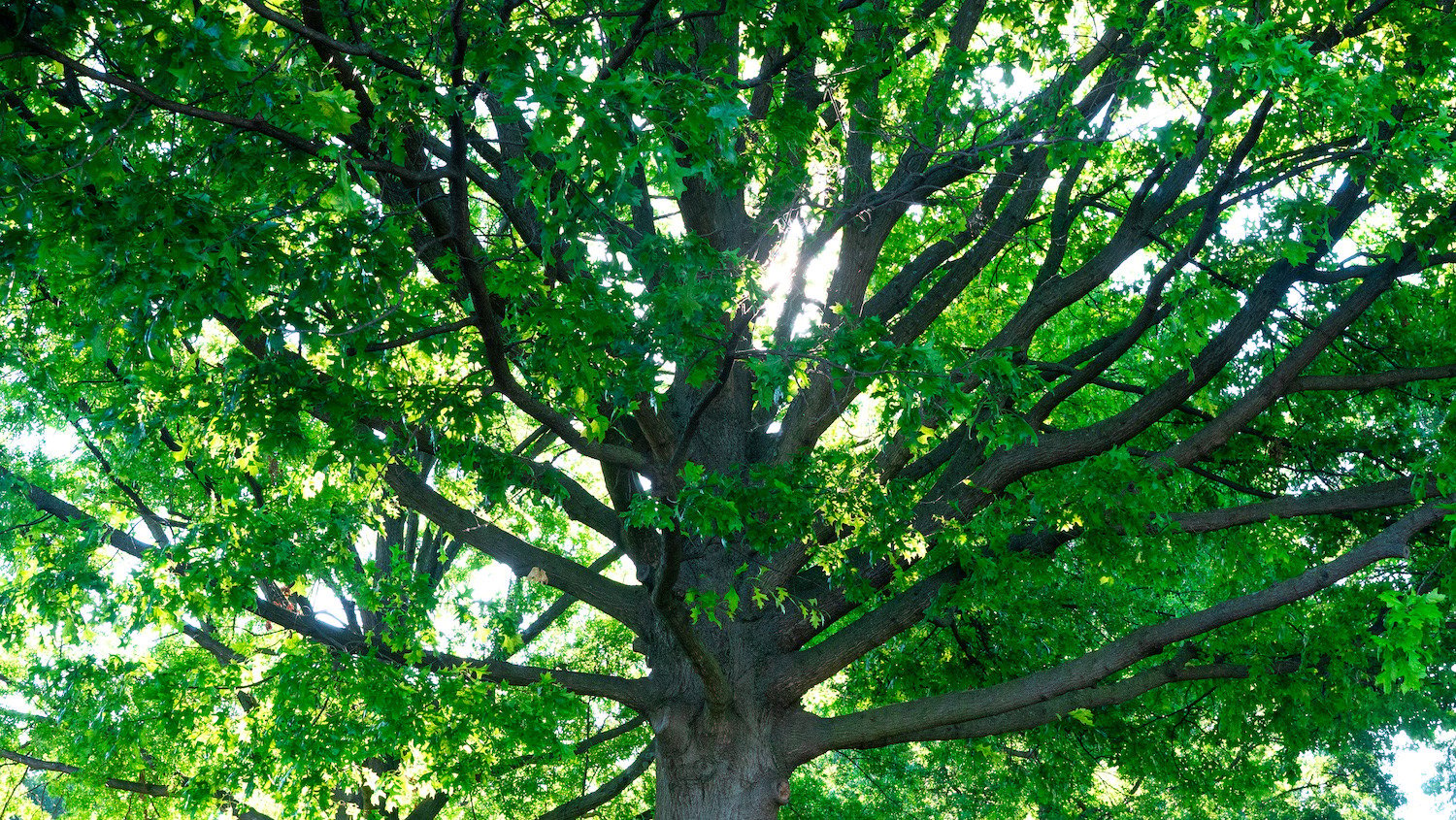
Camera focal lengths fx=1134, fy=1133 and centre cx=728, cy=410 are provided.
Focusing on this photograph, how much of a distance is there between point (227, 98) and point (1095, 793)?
13299 millimetres

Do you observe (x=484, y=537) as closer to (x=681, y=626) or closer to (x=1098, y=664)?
(x=681, y=626)

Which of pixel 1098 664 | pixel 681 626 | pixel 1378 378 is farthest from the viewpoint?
pixel 1378 378

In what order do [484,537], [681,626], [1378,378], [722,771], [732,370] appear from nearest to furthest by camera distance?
[681,626] → [1378,378] → [722,771] → [484,537] → [732,370]

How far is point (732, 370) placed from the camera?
8.52m

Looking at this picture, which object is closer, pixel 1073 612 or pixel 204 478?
pixel 204 478

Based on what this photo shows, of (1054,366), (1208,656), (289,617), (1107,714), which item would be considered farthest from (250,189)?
(1107,714)

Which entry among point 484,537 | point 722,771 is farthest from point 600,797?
point 484,537

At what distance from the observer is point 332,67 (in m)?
4.58

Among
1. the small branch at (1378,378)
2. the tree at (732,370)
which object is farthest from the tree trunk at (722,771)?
the small branch at (1378,378)

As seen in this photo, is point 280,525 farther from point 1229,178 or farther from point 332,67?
point 1229,178

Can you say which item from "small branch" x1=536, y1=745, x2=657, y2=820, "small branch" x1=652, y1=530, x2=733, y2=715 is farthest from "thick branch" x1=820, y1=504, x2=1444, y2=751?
"small branch" x1=536, y1=745, x2=657, y2=820

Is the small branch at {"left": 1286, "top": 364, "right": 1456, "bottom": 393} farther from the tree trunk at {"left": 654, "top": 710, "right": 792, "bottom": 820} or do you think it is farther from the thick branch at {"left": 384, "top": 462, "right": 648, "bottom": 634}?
A: the thick branch at {"left": 384, "top": 462, "right": 648, "bottom": 634}

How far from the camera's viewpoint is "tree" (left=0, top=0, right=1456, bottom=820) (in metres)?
4.66

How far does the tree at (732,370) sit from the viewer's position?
466 cm
